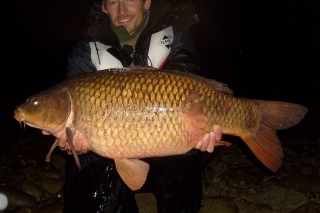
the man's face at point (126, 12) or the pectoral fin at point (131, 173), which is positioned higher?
the man's face at point (126, 12)

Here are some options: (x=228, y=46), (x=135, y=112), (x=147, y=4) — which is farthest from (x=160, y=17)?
(x=228, y=46)

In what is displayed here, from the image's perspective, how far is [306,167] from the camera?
11.2 feet

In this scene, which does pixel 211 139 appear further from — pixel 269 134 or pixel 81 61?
pixel 81 61

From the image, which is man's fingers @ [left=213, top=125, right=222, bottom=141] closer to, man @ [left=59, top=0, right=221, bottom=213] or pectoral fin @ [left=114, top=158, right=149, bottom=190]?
man @ [left=59, top=0, right=221, bottom=213]

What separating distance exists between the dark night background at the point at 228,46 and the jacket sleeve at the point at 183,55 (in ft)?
9.93

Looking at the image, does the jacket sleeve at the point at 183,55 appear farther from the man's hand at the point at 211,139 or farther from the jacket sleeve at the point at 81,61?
the man's hand at the point at 211,139

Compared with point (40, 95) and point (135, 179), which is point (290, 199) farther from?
point (40, 95)

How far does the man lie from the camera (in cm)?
228

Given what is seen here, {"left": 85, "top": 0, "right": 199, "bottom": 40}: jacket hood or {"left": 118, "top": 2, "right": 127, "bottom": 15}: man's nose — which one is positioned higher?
{"left": 118, "top": 2, "right": 127, "bottom": 15}: man's nose

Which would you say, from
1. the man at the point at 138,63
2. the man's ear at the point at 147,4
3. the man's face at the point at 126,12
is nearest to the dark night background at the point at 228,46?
the man at the point at 138,63

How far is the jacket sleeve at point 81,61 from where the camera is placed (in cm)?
262

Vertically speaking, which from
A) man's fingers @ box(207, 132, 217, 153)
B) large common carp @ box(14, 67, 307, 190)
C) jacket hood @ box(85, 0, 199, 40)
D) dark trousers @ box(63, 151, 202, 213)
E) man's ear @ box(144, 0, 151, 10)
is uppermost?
man's ear @ box(144, 0, 151, 10)

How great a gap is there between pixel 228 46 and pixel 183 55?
10.0 meters


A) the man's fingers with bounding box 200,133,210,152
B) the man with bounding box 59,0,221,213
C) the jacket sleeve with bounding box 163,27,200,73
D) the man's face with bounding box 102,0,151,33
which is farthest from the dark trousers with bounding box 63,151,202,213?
the man's face with bounding box 102,0,151,33
